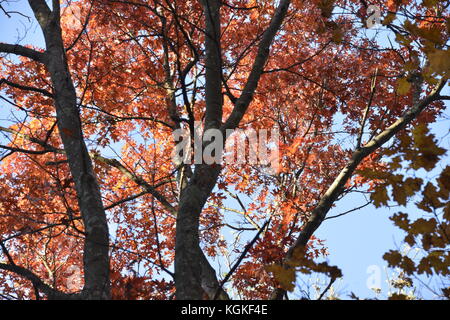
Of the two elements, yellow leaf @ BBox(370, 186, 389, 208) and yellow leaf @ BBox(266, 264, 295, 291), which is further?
yellow leaf @ BBox(370, 186, 389, 208)

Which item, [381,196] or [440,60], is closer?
[440,60]

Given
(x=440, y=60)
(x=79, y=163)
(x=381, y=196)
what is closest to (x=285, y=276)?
(x=381, y=196)

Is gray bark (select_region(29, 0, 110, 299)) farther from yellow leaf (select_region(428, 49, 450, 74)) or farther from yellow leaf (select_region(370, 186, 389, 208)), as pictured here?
yellow leaf (select_region(428, 49, 450, 74))

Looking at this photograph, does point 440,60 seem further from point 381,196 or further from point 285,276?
point 285,276

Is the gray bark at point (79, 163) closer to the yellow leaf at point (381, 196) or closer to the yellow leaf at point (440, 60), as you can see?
the yellow leaf at point (381, 196)

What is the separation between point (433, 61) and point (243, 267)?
4.90 m

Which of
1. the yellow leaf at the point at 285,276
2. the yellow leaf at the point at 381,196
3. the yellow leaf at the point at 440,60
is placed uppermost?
the yellow leaf at the point at 440,60

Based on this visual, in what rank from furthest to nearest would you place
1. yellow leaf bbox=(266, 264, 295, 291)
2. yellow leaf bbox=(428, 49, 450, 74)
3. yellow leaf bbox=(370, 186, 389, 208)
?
yellow leaf bbox=(370, 186, 389, 208), yellow leaf bbox=(266, 264, 295, 291), yellow leaf bbox=(428, 49, 450, 74)

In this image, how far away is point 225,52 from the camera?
9.65 meters

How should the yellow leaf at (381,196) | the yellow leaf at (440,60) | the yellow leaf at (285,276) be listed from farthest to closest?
the yellow leaf at (381,196) < the yellow leaf at (285,276) < the yellow leaf at (440,60)

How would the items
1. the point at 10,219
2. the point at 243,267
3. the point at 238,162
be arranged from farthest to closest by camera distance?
the point at 238,162
the point at 10,219
the point at 243,267

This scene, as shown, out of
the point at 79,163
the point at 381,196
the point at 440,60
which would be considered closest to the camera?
the point at 440,60
